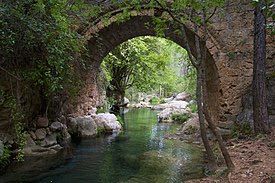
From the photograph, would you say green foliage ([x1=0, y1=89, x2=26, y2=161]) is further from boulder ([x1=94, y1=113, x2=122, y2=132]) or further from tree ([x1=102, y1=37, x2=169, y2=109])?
tree ([x1=102, y1=37, x2=169, y2=109])

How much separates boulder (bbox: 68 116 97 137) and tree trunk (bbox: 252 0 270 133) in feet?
17.8

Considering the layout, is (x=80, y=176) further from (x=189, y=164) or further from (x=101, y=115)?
(x=101, y=115)

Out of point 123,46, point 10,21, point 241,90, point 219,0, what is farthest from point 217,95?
point 123,46

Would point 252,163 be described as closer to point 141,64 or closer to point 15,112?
point 15,112

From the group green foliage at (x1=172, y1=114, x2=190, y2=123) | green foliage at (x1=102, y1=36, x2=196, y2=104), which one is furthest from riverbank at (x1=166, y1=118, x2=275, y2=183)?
green foliage at (x1=102, y1=36, x2=196, y2=104)

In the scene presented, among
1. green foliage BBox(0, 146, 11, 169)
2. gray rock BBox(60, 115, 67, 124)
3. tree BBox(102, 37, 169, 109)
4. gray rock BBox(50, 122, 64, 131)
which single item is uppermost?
tree BBox(102, 37, 169, 109)

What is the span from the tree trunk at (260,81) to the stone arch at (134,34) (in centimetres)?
195

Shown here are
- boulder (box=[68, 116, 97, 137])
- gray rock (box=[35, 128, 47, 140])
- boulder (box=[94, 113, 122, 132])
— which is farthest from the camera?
boulder (box=[94, 113, 122, 132])

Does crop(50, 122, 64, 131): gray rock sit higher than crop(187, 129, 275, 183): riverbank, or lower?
higher

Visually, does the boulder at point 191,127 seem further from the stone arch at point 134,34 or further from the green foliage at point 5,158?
the green foliage at point 5,158

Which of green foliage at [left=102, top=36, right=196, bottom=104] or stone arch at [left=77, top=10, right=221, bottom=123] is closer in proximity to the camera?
stone arch at [left=77, top=10, right=221, bottom=123]

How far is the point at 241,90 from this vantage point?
345 inches

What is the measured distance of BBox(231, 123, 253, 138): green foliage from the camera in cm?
775

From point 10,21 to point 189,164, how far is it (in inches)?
178
